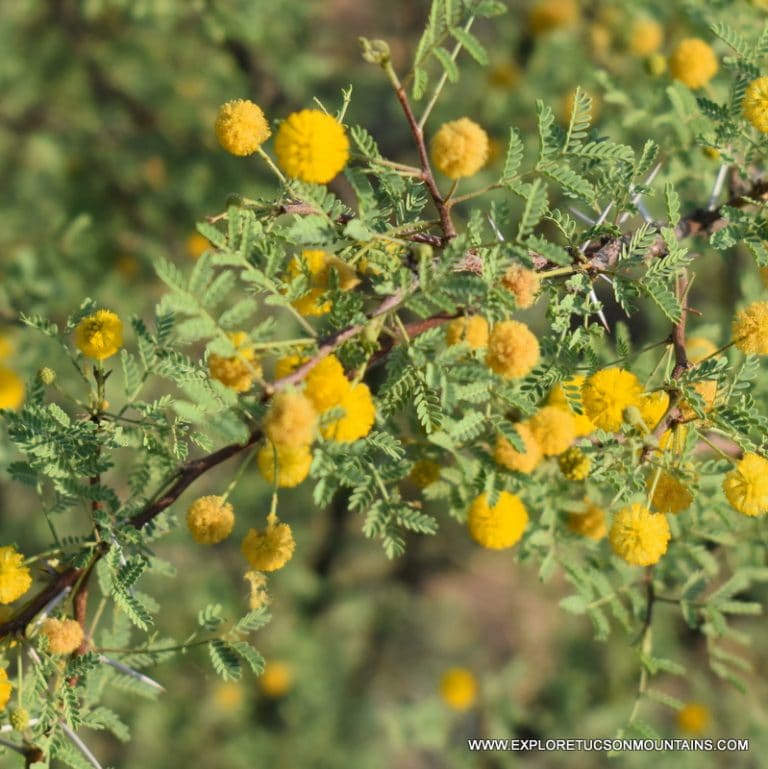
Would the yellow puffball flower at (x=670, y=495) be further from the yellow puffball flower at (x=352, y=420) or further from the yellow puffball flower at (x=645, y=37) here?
the yellow puffball flower at (x=645, y=37)

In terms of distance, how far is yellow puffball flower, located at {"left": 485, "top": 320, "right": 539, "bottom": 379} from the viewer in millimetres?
1506

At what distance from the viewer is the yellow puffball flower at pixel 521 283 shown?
1.57 metres

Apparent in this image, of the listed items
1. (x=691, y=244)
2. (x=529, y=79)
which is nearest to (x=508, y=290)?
(x=691, y=244)

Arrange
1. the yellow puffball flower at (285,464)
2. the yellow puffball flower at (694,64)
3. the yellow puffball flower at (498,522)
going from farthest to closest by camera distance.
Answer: the yellow puffball flower at (694,64) < the yellow puffball flower at (498,522) < the yellow puffball flower at (285,464)

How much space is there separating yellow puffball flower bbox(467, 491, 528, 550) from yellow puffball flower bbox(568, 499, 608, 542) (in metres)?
0.29

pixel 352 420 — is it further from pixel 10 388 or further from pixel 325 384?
pixel 10 388

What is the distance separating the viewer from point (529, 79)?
14.5 ft

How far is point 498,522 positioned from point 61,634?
1.01 m

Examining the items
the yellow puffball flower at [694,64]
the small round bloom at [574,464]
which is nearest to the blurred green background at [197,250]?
the yellow puffball flower at [694,64]

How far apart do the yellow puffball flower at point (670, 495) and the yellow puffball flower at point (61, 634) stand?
4.14ft

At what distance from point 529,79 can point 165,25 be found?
6.25 ft

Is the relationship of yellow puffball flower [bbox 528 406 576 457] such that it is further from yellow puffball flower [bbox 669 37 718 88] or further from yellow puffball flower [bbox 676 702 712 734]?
yellow puffball flower [bbox 676 702 712 734]

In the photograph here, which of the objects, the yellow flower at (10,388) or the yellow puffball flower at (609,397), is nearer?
the yellow puffball flower at (609,397)

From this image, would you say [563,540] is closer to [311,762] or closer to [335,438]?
[335,438]
